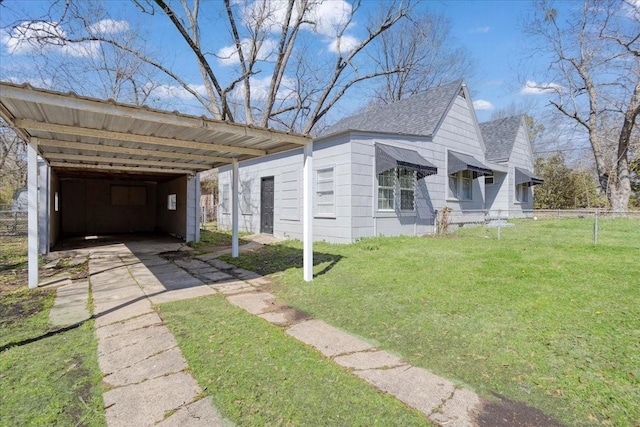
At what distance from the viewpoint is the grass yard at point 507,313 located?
2320mm

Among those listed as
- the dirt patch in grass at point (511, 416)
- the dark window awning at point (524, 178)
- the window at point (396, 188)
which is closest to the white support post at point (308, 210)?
the dirt patch in grass at point (511, 416)

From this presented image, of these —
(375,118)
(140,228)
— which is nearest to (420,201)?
(375,118)

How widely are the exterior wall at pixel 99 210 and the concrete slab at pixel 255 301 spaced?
12.6 meters

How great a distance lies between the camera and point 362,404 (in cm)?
212

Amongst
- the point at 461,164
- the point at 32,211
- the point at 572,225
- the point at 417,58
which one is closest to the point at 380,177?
the point at 461,164

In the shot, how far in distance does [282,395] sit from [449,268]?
445cm

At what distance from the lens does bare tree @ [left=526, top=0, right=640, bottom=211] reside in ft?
52.0

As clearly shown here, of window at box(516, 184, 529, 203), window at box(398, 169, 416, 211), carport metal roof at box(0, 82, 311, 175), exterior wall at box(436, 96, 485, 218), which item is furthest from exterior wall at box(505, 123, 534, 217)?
carport metal roof at box(0, 82, 311, 175)

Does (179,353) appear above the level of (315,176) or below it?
below

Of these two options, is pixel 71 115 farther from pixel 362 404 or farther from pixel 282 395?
pixel 362 404

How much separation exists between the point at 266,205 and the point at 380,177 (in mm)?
4847

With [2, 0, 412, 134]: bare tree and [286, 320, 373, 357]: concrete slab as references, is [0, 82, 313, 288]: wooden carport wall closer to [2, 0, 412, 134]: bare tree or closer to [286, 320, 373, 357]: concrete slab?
[286, 320, 373, 357]: concrete slab

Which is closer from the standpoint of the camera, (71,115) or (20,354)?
(20,354)

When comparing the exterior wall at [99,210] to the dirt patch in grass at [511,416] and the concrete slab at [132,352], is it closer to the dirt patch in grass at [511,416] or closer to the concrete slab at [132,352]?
the concrete slab at [132,352]
